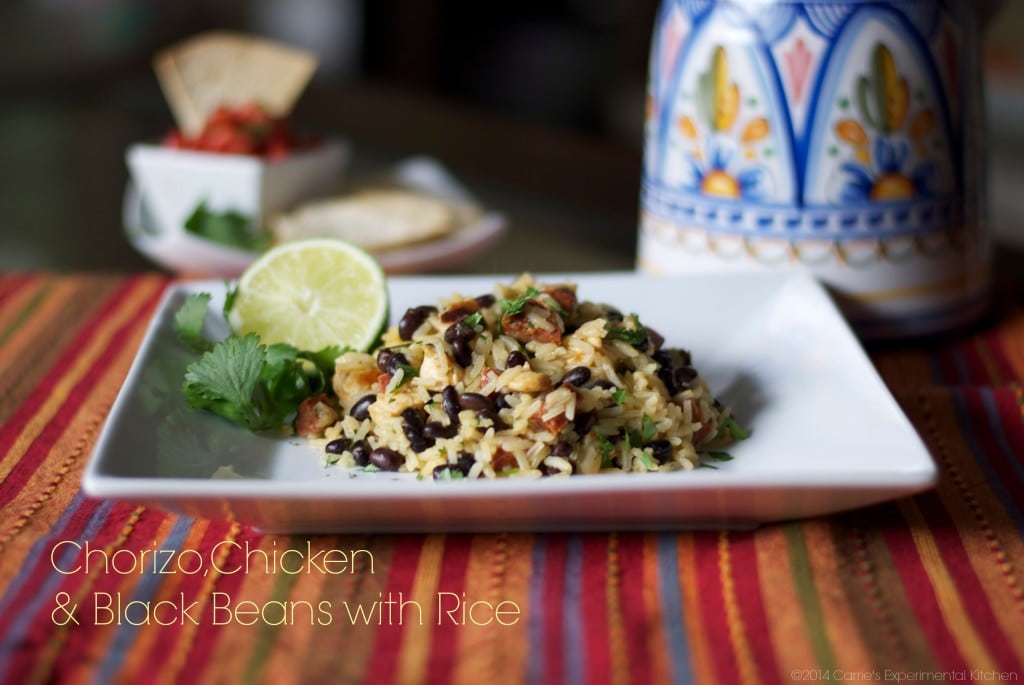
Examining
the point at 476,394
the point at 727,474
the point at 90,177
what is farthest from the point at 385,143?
the point at 727,474

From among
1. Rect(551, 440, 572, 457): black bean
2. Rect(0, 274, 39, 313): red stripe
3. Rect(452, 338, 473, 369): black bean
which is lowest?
Rect(0, 274, 39, 313): red stripe

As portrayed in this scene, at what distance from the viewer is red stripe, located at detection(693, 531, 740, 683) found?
1.25 m

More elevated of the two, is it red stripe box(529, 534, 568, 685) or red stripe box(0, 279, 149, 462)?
red stripe box(529, 534, 568, 685)

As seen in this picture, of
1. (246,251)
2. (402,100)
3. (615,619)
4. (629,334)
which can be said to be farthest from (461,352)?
(402,100)

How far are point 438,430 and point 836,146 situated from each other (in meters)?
1.04

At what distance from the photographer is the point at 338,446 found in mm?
1657

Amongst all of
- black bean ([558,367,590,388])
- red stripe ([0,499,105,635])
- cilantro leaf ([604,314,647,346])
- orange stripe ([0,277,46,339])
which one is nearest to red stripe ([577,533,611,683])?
black bean ([558,367,590,388])

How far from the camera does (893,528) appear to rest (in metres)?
1.56

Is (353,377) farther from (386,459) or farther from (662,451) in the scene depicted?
(662,451)

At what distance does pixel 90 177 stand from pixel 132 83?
296 centimetres

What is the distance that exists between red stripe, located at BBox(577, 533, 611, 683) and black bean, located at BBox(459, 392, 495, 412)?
0.22m

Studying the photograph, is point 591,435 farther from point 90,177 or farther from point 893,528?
point 90,177

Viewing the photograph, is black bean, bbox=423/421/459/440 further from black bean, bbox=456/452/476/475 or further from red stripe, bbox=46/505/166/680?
red stripe, bbox=46/505/166/680

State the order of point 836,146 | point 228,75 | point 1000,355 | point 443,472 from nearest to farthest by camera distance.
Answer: point 443,472
point 836,146
point 1000,355
point 228,75
